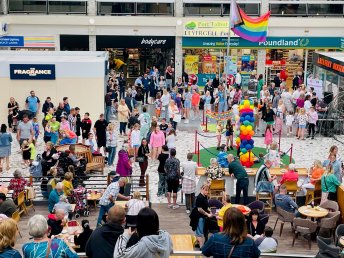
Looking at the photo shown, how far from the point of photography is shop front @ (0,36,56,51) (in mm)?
35375

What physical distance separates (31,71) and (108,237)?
2032 centimetres

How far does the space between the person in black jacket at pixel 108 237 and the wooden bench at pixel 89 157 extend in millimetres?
12254

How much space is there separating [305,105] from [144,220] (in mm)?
20126

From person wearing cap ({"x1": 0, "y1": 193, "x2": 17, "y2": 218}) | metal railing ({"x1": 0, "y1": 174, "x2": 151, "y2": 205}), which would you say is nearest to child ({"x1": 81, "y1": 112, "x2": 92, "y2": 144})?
metal railing ({"x1": 0, "y1": 174, "x2": 151, "y2": 205})

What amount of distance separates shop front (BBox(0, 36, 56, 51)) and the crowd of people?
488cm

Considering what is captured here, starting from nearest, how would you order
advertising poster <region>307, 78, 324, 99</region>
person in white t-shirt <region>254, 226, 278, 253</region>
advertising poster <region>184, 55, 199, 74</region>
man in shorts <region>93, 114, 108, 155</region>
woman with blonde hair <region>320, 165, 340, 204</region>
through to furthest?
person in white t-shirt <region>254, 226, 278, 253</region> → woman with blonde hair <region>320, 165, 340, 204</region> → man in shorts <region>93, 114, 108, 155</region> → advertising poster <region>307, 78, 324, 99</region> → advertising poster <region>184, 55, 199, 74</region>

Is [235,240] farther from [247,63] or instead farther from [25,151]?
[247,63]

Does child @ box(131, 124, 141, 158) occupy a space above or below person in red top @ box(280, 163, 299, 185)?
above

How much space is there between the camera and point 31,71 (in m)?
26.0

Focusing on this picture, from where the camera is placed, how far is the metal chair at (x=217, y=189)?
16.1 meters

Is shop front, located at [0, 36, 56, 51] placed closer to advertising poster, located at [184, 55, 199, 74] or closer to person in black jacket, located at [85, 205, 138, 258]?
advertising poster, located at [184, 55, 199, 74]

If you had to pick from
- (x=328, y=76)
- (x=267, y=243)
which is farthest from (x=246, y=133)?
(x=328, y=76)

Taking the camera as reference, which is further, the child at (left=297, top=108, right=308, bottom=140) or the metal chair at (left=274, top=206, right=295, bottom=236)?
the child at (left=297, top=108, right=308, bottom=140)

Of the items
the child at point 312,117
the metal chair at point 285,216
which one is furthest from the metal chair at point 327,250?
the child at point 312,117
